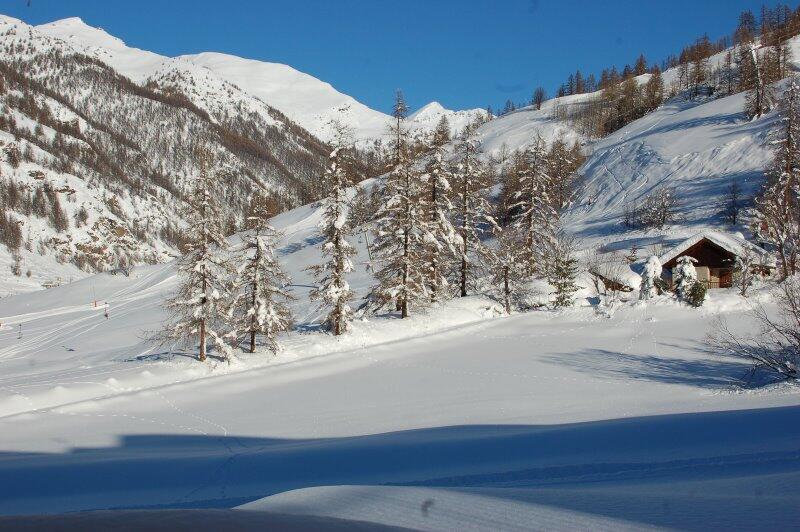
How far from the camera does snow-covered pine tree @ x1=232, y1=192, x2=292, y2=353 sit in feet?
89.7

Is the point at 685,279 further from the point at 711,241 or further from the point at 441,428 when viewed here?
the point at 441,428

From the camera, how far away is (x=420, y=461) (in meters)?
9.73

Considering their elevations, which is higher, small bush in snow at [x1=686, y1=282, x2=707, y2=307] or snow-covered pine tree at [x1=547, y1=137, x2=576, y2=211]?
snow-covered pine tree at [x1=547, y1=137, x2=576, y2=211]

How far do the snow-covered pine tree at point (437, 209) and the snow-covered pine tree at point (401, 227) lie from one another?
0.70 m

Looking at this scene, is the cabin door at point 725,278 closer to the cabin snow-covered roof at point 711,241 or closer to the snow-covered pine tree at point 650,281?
the cabin snow-covered roof at point 711,241

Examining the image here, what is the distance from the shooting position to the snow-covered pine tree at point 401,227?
31516 millimetres

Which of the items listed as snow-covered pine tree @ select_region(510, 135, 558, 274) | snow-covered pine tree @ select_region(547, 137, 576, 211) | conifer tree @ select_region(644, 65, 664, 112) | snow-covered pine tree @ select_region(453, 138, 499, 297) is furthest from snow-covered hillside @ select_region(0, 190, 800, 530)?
conifer tree @ select_region(644, 65, 664, 112)

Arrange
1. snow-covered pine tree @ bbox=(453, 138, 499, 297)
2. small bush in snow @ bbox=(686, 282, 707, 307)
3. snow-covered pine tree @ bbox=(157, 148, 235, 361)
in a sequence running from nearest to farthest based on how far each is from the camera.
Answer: snow-covered pine tree @ bbox=(157, 148, 235, 361) → small bush in snow @ bbox=(686, 282, 707, 307) → snow-covered pine tree @ bbox=(453, 138, 499, 297)

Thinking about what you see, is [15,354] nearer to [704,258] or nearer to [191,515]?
[191,515]

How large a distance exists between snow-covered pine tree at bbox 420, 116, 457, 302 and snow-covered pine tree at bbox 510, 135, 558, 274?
6.88m

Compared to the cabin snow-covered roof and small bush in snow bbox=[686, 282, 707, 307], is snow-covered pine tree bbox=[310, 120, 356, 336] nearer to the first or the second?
small bush in snow bbox=[686, 282, 707, 307]

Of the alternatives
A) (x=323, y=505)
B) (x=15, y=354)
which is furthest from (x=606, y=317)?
(x=15, y=354)

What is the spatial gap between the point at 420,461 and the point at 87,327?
5022cm

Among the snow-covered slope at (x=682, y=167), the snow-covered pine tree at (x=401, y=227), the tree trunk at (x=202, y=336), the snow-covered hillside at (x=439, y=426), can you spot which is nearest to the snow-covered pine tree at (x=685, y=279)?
the snow-covered hillside at (x=439, y=426)
